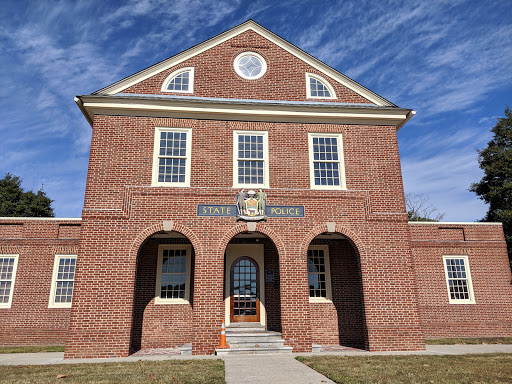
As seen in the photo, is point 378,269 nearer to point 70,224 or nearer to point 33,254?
point 70,224

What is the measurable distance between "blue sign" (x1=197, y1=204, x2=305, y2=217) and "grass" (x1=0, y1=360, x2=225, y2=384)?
4.65m

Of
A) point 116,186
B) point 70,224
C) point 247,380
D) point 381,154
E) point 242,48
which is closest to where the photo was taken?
point 247,380

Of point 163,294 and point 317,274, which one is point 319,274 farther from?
point 163,294

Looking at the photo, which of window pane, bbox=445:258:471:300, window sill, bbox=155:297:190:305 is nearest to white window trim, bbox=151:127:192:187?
window sill, bbox=155:297:190:305

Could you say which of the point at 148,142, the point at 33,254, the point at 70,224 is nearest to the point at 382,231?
the point at 148,142

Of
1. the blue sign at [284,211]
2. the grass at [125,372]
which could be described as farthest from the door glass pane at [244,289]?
the grass at [125,372]

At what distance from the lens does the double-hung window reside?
45.3 feet

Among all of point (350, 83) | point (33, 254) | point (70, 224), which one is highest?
point (350, 83)

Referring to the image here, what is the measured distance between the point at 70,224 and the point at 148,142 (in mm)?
5963

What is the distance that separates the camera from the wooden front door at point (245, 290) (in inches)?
521

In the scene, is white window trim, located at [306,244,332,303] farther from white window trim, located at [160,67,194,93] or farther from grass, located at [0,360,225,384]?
white window trim, located at [160,67,194,93]

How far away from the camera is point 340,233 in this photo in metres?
12.6

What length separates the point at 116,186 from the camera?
12.1 metres

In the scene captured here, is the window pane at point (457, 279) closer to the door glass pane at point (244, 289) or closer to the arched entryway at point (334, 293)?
the arched entryway at point (334, 293)
